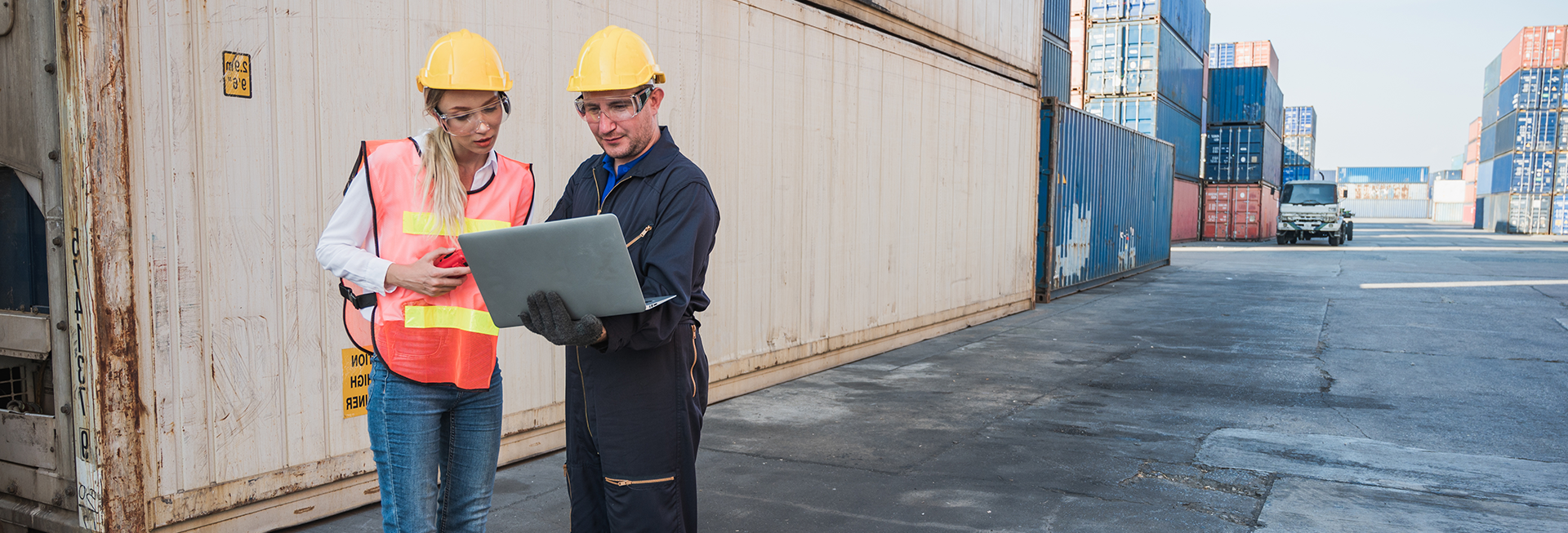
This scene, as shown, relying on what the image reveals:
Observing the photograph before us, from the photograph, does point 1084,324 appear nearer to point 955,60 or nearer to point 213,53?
point 955,60

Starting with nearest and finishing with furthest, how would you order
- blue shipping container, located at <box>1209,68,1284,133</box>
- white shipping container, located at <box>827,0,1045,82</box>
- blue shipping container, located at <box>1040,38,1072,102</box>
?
white shipping container, located at <box>827,0,1045,82</box>
blue shipping container, located at <box>1040,38,1072,102</box>
blue shipping container, located at <box>1209,68,1284,133</box>

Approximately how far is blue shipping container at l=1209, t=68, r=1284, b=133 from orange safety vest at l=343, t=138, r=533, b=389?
37260mm

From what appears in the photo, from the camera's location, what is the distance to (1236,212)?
35.0 metres

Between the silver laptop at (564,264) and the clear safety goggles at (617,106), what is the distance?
0.36 metres

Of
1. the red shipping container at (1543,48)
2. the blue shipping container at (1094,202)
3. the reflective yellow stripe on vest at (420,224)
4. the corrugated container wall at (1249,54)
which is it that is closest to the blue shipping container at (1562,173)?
the red shipping container at (1543,48)

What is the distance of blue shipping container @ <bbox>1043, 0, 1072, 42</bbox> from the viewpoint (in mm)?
17406

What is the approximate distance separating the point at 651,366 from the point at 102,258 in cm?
217

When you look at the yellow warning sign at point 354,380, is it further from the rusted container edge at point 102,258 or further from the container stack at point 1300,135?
the container stack at point 1300,135

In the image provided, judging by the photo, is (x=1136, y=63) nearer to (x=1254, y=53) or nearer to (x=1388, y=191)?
(x=1254, y=53)

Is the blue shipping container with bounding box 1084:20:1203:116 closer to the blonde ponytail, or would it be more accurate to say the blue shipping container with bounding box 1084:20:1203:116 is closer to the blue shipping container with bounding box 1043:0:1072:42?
the blue shipping container with bounding box 1043:0:1072:42

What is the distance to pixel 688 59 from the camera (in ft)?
18.5

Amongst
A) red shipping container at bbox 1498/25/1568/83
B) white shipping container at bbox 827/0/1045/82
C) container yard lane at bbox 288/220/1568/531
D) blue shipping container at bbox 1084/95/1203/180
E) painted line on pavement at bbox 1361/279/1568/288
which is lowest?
container yard lane at bbox 288/220/1568/531

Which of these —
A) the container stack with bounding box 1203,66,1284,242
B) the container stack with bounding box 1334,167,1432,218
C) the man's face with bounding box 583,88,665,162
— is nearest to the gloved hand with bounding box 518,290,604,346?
the man's face with bounding box 583,88,665,162

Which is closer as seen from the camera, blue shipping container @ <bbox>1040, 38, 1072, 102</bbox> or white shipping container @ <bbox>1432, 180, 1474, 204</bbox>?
blue shipping container @ <bbox>1040, 38, 1072, 102</bbox>
